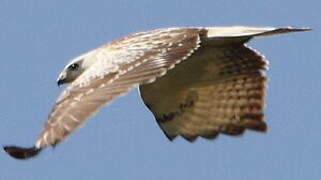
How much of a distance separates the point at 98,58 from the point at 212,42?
49.9 inches

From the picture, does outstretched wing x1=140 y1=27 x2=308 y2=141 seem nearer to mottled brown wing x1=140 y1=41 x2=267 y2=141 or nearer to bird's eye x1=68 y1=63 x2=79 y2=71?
mottled brown wing x1=140 y1=41 x2=267 y2=141

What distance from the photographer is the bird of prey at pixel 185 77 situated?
1465cm

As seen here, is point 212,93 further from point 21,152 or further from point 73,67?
point 21,152

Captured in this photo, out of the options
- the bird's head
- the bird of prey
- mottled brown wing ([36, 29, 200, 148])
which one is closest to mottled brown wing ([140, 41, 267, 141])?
the bird of prey

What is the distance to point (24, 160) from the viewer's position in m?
13.3

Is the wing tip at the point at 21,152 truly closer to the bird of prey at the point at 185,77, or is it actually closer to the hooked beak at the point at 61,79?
the bird of prey at the point at 185,77

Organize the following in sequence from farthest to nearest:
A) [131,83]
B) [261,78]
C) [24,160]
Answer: [261,78]
[131,83]
[24,160]

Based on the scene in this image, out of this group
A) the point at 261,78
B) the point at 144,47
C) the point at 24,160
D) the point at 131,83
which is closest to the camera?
the point at 24,160

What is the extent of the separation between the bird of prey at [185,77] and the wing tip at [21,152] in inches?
25.0

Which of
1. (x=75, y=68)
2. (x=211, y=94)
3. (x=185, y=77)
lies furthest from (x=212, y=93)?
(x=75, y=68)

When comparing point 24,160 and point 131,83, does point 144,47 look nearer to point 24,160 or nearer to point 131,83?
point 131,83

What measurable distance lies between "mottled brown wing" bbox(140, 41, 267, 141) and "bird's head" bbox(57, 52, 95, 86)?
87 cm

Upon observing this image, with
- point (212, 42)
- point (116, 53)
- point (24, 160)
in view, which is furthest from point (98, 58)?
point (24, 160)

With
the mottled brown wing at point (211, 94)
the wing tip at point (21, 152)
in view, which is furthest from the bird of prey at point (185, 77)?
the wing tip at point (21, 152)
